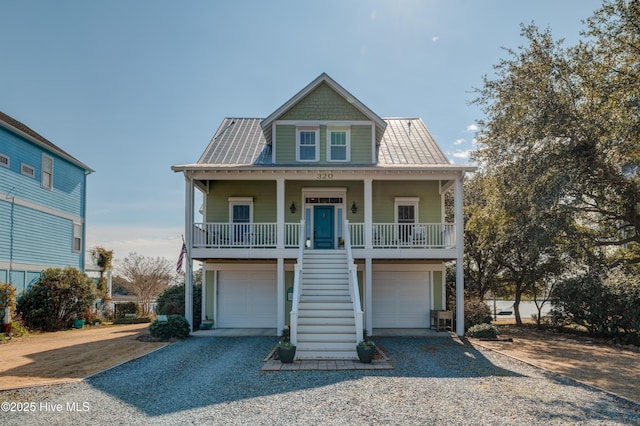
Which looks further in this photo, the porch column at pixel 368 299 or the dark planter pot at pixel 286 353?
the porch column at pixel 368 299

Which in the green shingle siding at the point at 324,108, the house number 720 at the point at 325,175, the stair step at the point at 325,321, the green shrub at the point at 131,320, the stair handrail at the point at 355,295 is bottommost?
the green shrub at the point at 131,320

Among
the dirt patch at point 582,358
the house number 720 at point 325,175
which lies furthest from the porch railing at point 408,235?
the dirt patch at point 582,358

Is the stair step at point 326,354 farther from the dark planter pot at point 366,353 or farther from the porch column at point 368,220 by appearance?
the porch column at point 368,220

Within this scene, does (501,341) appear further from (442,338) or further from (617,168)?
(617,168)

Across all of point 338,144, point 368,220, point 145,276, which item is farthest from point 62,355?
point 145,276

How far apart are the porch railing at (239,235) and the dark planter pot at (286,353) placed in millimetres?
5464

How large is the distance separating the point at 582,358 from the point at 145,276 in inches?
921

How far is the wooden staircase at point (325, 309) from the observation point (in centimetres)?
1112

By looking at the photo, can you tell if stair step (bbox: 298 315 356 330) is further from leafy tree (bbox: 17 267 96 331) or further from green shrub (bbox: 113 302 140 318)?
green shrub (bbox: 113 302 140 318)

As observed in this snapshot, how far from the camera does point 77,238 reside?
2198 centimetres

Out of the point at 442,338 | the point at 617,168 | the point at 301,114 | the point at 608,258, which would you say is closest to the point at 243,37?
the point at 301,114

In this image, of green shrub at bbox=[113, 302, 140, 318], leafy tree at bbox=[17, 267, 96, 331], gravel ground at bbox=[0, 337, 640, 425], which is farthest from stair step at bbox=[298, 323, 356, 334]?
green shrub at bbox=[113, 302, 140, 318]

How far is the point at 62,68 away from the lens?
15406 mm

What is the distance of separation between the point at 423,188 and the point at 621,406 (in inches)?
441
